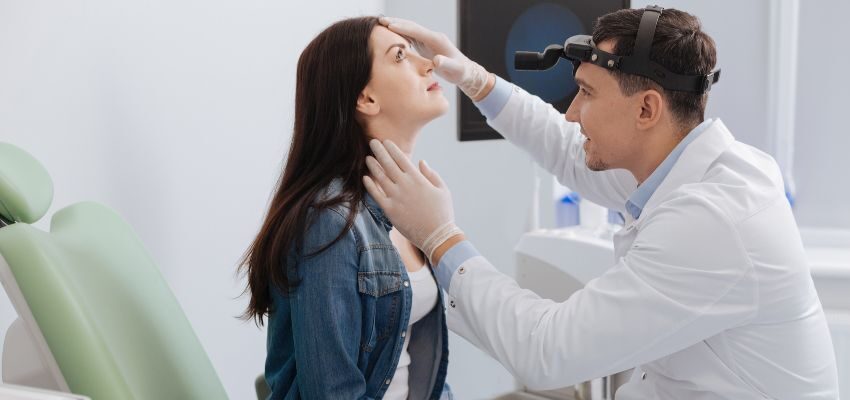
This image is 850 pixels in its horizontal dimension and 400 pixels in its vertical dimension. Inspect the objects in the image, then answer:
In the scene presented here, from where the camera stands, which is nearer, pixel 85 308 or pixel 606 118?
pixel 85 308

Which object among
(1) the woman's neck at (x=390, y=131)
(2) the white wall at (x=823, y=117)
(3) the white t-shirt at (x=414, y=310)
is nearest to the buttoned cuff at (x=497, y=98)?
(1) the woman's neck at (x=390, y=131)

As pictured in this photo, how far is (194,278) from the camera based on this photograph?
170cm

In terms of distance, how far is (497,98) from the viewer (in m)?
1.85

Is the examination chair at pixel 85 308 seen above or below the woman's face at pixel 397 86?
below

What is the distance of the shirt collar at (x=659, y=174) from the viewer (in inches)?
56.0

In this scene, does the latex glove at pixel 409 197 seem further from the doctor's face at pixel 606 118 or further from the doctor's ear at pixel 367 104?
the doctor's face at pixel 606 118

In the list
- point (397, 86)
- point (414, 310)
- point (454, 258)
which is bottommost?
point (414, 310)

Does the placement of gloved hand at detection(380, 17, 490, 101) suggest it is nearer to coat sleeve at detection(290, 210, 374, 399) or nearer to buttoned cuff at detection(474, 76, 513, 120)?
buttoned cuff at detection(474, 76, 513, 120)

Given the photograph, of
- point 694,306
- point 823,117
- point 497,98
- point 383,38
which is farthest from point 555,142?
point 823,117

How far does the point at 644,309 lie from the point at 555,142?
2.25 feet

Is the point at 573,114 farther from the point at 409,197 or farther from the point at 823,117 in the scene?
the point at 823,117

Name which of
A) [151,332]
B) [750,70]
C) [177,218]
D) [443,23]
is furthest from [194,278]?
[750,70]

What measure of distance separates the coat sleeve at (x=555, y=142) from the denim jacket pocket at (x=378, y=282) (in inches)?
24.4

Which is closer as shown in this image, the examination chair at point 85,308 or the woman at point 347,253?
the examination chair at point 85,308
